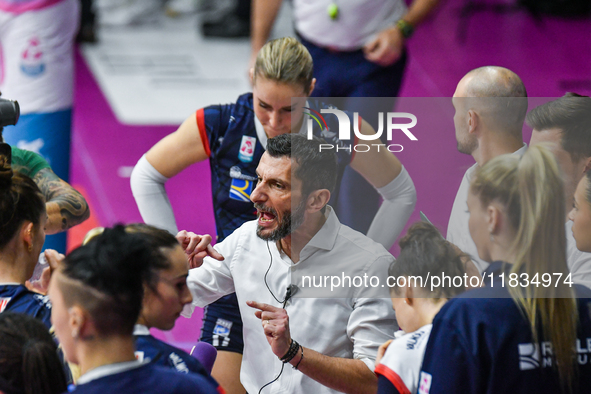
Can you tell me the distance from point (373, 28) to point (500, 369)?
2.60 m

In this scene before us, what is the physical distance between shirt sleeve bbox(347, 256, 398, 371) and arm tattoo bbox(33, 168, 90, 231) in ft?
4.00

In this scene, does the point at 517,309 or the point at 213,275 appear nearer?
the point at 517,309

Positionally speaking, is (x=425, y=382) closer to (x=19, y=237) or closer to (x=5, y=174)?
(x=19, y=237)

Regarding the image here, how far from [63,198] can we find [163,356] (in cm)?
123

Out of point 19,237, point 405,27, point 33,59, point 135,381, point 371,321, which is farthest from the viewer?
point 33,59

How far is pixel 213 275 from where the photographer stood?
2729mm

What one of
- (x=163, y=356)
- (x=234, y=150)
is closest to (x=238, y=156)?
(x=234, y=150)

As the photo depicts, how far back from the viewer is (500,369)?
1846 mm

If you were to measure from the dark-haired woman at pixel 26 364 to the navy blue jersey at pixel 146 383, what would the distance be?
184 millimetres

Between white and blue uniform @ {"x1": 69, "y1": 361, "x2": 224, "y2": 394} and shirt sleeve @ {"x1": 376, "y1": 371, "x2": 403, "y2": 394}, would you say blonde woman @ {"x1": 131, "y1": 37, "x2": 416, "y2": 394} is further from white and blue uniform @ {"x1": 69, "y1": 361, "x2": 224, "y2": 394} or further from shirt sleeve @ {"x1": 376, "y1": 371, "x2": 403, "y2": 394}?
white and blue uniform @ {"x1": 69, "y1": 361, "x2": 224, "y2": 394}

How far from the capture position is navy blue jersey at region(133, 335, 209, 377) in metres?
1.89

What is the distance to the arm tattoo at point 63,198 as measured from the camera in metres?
2.91

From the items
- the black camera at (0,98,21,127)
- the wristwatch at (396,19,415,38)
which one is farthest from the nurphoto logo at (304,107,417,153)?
the wristwatch at (396,19,415,38)

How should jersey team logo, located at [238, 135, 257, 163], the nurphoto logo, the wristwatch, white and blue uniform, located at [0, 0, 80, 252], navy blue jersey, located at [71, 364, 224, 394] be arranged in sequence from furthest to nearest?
1. white and blue uniform, located at [0, 0, 80, 252]
2. the wristwatch
3. jersey team logo, located at [238, 135, 257, 163]
4. the nurphoto logo
5. navy blue jersey, located at [71, 364, 224, 394]
